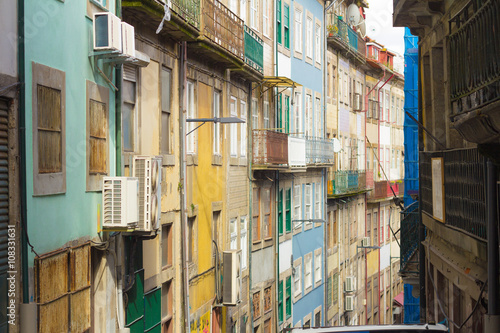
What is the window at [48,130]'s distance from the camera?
10.5 metres

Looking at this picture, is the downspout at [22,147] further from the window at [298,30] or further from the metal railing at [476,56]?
the window at [298,30]

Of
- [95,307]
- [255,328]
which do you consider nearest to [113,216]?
[95,307]

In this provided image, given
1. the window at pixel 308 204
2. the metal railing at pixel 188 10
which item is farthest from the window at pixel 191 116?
the window at pixel 308 204

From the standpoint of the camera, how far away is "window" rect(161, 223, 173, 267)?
17.2 metres

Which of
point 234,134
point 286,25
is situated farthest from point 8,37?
point 286,25

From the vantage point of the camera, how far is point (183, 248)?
18.1 metres

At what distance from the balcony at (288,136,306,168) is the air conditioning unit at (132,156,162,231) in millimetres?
14221

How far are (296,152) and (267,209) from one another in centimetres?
257

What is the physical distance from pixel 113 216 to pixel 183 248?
553 centimetres

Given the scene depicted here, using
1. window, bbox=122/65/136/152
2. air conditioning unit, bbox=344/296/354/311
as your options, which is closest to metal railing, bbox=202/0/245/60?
window, bbox=122/65/136/152

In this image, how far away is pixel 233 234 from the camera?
919 inches

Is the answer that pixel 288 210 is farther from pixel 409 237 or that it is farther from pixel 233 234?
pixel 409 237

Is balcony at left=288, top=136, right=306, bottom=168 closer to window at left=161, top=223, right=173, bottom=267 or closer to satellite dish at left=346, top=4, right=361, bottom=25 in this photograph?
window at left=161, top=223, right=173, bottom=267

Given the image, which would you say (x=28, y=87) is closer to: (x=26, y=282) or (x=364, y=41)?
(x=26, y=282)
